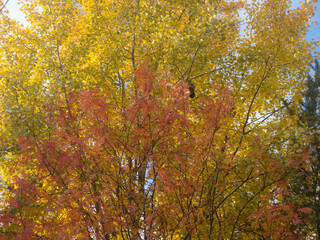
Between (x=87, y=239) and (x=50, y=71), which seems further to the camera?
(x=50, y=71)

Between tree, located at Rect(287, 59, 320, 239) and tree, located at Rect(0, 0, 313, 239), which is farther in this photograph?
tree, located at Rect(0, 0, 313, 239)

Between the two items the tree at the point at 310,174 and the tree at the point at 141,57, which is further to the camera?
the tree at the point at 141,57

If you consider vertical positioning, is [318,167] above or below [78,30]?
below

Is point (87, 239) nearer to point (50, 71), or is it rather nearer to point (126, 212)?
point (126, 212)

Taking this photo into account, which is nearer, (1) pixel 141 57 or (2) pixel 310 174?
(2) pixel 310 174

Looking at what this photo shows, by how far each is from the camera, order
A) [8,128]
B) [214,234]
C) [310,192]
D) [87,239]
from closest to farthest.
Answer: [87,239]
[214,234]
[310,192]
[8,128]

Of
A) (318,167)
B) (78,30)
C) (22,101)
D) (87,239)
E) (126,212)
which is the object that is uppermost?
(78,30)

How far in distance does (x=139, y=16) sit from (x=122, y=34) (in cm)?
82

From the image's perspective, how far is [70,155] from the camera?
15.9 ft

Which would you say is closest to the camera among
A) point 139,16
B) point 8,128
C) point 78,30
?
point 8,128

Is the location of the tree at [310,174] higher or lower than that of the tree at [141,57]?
lower

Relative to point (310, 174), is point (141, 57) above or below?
above

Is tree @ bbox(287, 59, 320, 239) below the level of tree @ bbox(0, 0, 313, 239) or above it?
below

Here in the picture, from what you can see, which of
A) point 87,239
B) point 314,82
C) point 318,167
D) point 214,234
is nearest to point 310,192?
point 318,167
